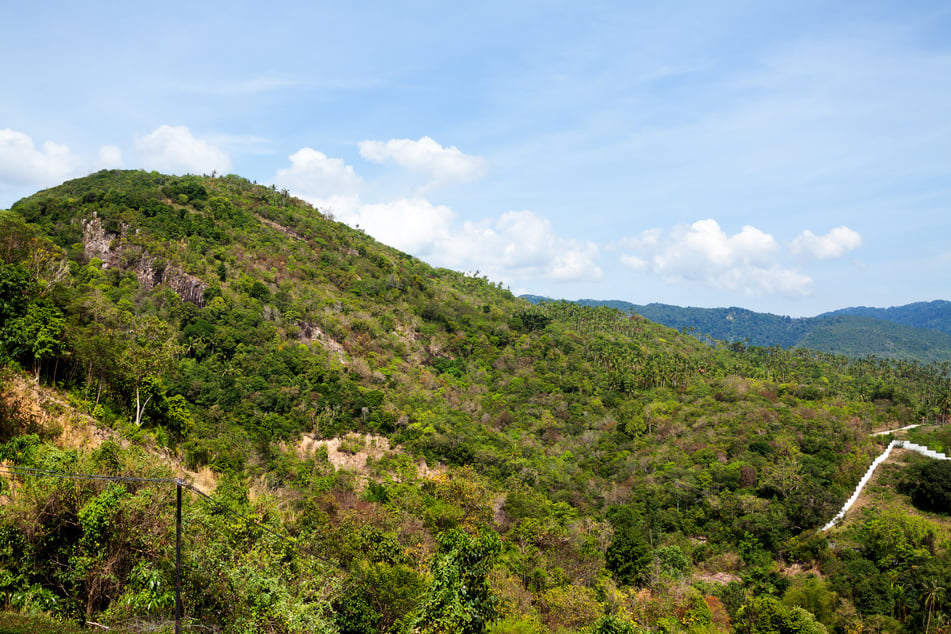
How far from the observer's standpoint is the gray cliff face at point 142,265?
50.7 m

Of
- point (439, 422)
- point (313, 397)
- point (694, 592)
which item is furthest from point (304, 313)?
point (694, 592)

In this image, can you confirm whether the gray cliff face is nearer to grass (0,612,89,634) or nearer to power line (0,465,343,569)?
power line (0,465,343,569)

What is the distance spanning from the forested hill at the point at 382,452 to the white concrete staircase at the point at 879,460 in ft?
2.64

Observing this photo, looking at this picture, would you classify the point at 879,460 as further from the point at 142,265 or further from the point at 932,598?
the point at 142,265

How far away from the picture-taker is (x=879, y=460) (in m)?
50.1

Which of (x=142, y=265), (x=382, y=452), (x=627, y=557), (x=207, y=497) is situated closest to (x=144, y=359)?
(x=207, y=497)

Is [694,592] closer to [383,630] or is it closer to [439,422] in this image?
[383,630]

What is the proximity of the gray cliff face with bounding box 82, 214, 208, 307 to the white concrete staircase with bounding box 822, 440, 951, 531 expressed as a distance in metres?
60.8

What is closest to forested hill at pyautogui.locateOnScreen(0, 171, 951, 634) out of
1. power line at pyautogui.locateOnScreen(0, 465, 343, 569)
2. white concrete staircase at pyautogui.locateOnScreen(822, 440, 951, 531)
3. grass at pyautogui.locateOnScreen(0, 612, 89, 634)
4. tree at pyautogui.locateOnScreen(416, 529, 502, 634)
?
tree at pyautogui.locateOnScreen(416, 529, 502, 634)

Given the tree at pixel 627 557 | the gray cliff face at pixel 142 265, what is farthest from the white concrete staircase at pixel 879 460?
the gray cliff face at pixel 142 265

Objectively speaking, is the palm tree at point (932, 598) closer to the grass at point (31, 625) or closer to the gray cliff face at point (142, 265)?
the grass at point (31, 625)

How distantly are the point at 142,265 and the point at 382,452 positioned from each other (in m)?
30.6

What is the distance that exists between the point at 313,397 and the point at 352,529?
81.8 feet

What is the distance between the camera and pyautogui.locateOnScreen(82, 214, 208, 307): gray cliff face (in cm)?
5066
